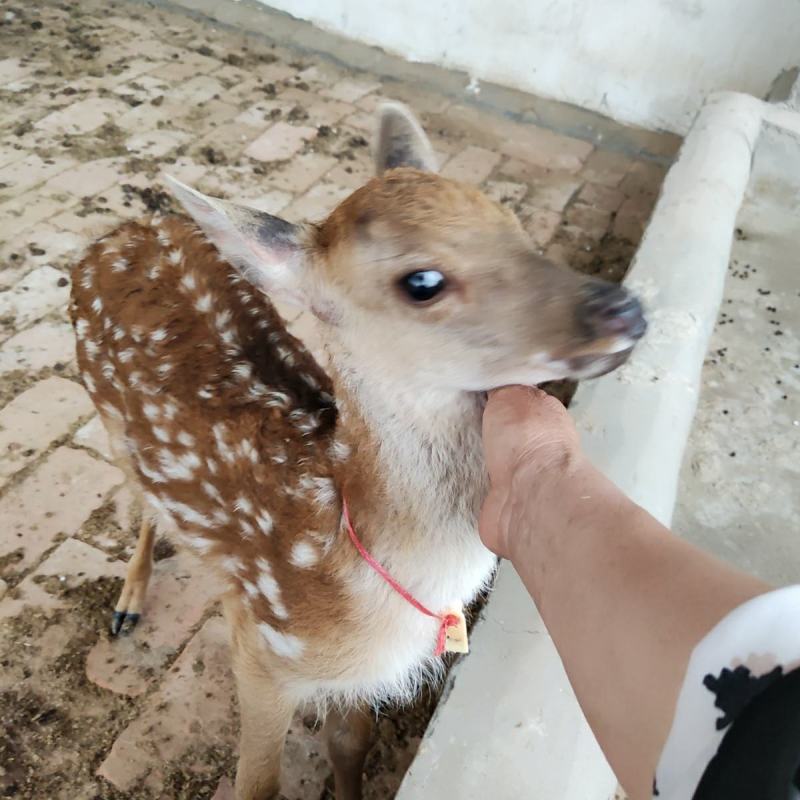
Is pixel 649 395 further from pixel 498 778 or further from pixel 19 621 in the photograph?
pixel 19 621

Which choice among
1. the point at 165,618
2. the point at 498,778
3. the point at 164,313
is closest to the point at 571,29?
the point at 164,313

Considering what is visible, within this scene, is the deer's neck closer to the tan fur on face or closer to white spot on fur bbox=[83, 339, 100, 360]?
the tan fur on face

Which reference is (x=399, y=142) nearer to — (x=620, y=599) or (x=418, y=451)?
(x=418, y=451)

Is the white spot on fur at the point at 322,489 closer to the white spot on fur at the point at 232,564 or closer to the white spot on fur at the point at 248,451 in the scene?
the white spot on fur at the point at 248,451

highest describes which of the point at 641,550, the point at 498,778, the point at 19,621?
the point at 641,550

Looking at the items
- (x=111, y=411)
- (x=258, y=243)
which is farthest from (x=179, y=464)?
(x=258, y=243)

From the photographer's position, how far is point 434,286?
1284mm

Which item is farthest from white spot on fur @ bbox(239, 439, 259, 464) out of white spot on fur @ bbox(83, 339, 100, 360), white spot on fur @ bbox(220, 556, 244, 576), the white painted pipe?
the white painted pipe

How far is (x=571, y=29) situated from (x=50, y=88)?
2772mm

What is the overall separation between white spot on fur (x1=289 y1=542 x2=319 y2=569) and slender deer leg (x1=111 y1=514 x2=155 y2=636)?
79 cm

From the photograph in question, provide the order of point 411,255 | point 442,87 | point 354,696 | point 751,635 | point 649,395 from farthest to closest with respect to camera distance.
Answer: point 442,87
point 649,395
point 354,696
point 411,255
point 751,635

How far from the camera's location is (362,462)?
144 centimetres

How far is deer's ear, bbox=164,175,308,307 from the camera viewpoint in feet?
4.49

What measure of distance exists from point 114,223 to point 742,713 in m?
3.19
